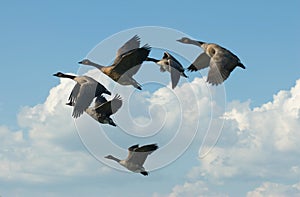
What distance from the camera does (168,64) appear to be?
36.4 m

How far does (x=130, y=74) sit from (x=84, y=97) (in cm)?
252

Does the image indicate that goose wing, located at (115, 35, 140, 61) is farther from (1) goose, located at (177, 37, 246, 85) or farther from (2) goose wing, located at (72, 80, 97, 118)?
(1) goose, located at (177, 37, 246, 85)

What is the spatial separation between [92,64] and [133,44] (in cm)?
517

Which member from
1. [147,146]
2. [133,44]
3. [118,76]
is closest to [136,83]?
[118,76]

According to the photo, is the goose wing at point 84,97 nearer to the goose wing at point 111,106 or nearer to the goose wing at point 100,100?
the goose wing at point 111,106

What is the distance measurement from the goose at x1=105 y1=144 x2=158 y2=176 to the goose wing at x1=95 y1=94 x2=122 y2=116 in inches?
116

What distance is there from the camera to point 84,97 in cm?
3512

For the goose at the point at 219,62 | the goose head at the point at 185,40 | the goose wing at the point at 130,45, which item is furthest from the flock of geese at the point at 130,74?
the goose wing at the point at 130,45

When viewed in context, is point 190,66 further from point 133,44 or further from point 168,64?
point 133,44

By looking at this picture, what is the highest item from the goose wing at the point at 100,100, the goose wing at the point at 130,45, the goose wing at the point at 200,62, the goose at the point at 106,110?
the goose wing at the point at 130,45

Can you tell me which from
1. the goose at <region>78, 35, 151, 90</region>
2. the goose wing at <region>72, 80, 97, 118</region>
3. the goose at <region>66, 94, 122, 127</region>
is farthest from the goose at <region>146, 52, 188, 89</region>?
the goose wing at <region>72, 80, 97, 118</region>

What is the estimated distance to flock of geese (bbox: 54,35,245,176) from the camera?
34562 mm

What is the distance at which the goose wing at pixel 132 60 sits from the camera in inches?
1328

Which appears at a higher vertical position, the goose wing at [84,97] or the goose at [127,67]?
the goose at [127,67]
